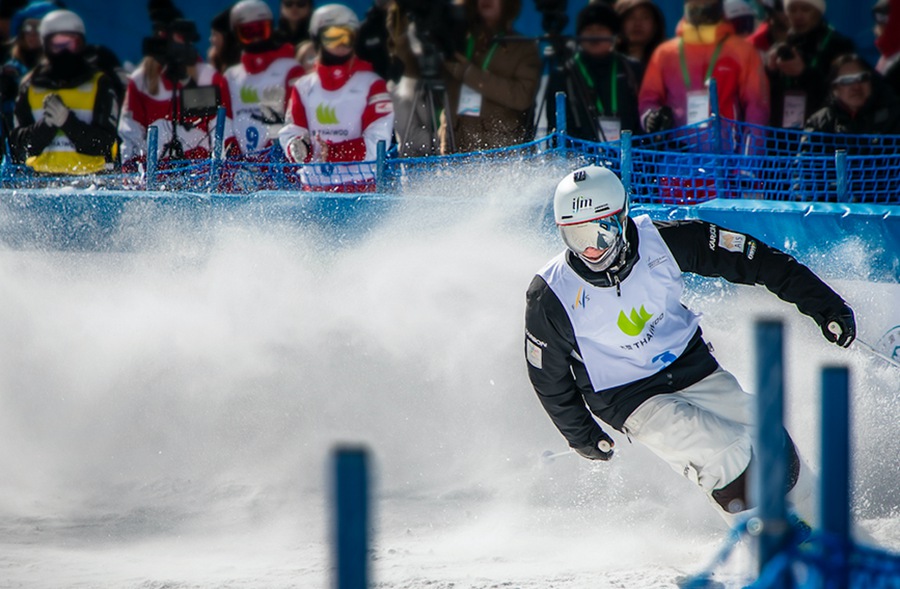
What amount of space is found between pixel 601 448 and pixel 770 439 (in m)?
2.95

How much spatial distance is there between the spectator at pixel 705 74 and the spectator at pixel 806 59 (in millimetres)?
270

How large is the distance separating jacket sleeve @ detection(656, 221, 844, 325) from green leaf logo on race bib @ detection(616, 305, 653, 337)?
11.3 inches

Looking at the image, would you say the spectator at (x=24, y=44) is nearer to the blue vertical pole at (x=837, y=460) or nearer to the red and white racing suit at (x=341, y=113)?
the red and white racing suit at (x=341, y=113)

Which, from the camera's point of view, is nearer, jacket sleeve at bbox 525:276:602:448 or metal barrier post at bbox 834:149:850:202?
jacket sleeve at bbox 525:276:602:448

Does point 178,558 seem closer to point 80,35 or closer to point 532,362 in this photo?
point 532,362

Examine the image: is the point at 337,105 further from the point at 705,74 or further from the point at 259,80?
the point at 705,74

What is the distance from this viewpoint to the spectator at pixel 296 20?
9898 millimetres

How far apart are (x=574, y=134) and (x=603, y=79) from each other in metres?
0.44

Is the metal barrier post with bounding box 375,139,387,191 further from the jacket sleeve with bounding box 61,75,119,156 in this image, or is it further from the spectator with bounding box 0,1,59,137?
the spectator with bounding box 0,1,59,137

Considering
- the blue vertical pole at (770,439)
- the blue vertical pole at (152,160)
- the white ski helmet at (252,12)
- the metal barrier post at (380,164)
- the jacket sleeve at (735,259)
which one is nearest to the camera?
the blue vertical pole at (770,439)

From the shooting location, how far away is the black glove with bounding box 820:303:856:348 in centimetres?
506

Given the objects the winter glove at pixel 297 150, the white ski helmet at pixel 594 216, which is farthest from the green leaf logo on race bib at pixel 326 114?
the white ski helmet at pixel 594 216

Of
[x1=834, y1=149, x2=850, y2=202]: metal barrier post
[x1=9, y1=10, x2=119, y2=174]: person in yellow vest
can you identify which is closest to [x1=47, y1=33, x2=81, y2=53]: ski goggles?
[x1=9, y1=10, x2=119, y2=174]: person in yellow vest

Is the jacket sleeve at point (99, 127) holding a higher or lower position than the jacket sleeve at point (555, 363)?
higher
